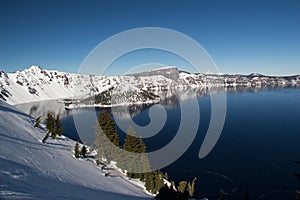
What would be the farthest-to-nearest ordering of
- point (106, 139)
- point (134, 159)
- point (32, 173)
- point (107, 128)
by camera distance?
point (107, 128) < point (106, 139) < point (134, 159) < point (32, 173)

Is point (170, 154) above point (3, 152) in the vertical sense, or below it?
below

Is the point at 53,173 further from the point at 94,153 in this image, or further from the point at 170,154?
the point at 170,154

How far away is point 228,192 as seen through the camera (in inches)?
1581

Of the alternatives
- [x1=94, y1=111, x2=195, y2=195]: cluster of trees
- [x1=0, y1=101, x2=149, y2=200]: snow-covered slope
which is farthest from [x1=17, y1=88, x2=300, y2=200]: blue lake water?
[x1=0, y1=101, x2=149, y2=200]: snow-covered slope

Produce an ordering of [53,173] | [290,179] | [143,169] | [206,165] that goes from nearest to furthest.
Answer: [53,173], [143,169], [290,179], [206,165]

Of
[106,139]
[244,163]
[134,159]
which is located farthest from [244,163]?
[106,139]

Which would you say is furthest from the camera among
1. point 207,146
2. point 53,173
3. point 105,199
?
point 207,146

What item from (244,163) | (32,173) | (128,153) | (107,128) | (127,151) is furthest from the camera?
(244,163)

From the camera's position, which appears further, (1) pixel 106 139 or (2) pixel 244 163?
(2) pixel 244 163

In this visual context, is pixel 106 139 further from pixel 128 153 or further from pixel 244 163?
pixel 244 163

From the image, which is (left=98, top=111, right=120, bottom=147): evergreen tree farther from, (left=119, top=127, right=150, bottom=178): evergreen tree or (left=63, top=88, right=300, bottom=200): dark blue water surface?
(left=63, top=88, right=300, bottom=200): dark blue water surface

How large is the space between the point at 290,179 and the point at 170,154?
27.5 m

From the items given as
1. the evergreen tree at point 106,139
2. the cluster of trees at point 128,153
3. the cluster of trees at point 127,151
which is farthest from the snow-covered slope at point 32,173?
the evergreen tree at point 106,139

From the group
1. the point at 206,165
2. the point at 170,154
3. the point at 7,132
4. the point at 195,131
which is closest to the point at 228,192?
the point at 206,165
